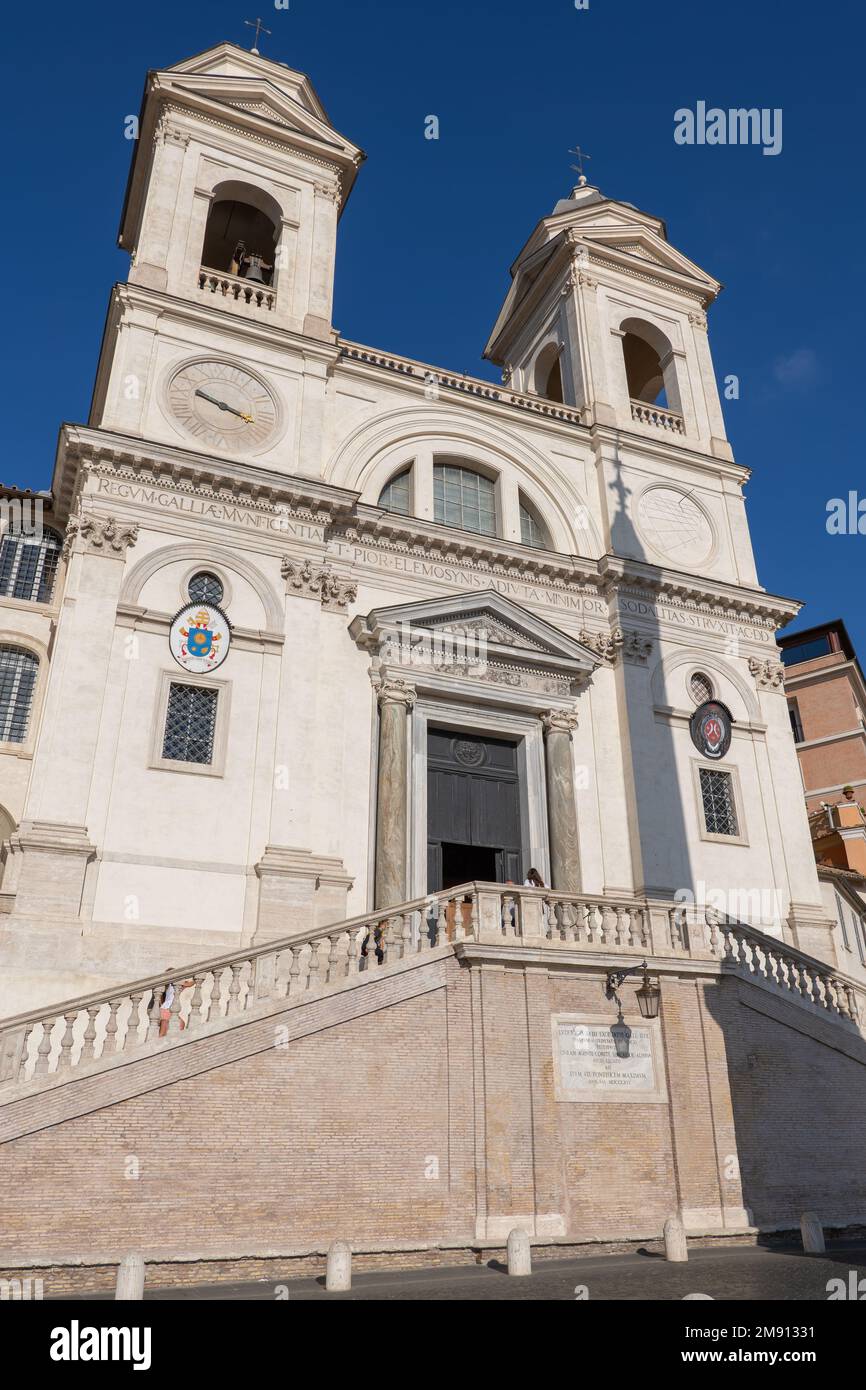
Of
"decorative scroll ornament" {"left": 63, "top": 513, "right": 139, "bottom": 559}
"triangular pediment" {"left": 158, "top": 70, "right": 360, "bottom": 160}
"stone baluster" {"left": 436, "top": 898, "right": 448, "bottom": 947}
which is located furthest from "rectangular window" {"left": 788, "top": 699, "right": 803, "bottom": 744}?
"decorative scroll ornament" {"left": 63, "top": 513, "right": 139, "bottom": 559}

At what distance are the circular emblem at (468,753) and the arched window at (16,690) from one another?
823 cm

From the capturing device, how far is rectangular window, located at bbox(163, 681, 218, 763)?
55.6ft

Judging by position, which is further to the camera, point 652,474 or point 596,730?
point 652,474

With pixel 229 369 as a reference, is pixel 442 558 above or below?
below

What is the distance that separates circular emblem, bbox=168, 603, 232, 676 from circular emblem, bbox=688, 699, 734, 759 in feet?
33.0

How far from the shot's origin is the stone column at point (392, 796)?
1723 cm

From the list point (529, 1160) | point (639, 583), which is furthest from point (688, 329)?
point (529, 1160)

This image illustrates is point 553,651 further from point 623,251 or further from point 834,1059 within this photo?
point 623,251

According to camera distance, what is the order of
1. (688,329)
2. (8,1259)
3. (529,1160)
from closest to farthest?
(8,1259), (529,1160), (688,329)

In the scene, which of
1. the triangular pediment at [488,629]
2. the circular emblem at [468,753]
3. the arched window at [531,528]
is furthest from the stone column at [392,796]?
the arched window at [531,528]

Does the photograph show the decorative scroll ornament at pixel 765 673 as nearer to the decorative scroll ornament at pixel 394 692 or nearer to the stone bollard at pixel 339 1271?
the decorative scroll ornament at pixel 394 692

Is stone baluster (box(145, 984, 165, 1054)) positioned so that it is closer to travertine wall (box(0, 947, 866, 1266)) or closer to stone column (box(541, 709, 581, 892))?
travertine wall (box(0, 947, 866, 1266))

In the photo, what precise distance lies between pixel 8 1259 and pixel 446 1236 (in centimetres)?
482

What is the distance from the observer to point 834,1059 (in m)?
15.1
